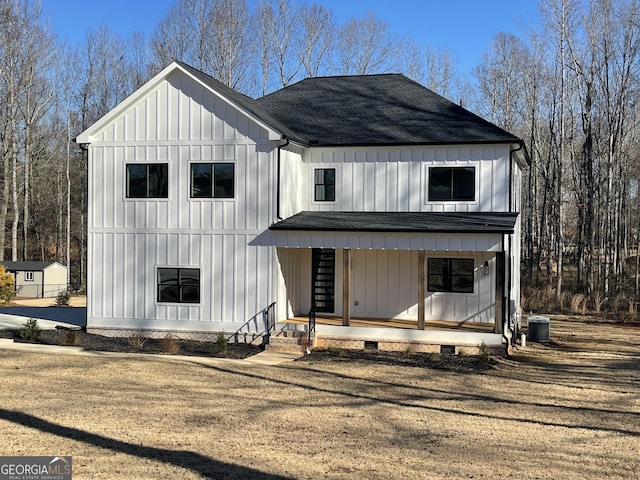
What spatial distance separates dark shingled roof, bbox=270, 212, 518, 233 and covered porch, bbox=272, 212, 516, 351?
26 millimetres

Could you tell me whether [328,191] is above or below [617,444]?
above

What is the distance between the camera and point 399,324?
18641mm

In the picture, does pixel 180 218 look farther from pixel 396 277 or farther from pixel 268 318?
pixel 396 277

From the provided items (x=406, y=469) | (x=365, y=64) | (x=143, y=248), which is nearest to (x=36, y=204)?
(x=365, y=64)

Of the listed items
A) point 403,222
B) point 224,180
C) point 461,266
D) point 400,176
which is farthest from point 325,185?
point 461,266

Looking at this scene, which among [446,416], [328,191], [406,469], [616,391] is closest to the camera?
[406,469]

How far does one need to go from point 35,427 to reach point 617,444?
8414 mm

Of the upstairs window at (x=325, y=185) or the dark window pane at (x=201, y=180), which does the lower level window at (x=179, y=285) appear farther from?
the upstairs window at (x=325, y=185)

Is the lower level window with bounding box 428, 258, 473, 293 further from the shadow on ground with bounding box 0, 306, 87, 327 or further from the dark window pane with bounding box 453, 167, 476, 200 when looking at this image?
the shadow on ground with bounding box 0, 306, 87, 327

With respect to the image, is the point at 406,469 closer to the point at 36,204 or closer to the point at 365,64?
the point at 365,64

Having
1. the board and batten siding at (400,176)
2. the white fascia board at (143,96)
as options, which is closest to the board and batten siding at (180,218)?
the white fascia board at (143,96)

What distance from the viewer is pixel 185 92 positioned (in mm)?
18875

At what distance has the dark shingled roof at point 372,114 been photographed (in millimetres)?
19500

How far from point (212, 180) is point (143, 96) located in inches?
123
